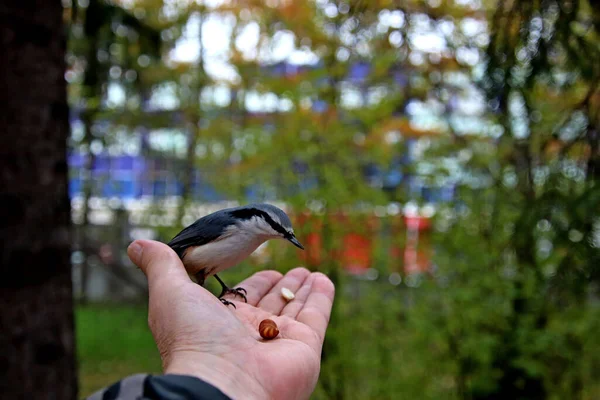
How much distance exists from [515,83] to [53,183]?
2.16m

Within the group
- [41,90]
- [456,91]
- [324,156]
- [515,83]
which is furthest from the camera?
[456,91]

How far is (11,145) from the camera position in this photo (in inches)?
101

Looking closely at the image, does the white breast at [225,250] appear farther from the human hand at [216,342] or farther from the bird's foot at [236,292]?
the bird's foot at [236,292]

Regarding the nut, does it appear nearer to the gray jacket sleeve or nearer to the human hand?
the human hand

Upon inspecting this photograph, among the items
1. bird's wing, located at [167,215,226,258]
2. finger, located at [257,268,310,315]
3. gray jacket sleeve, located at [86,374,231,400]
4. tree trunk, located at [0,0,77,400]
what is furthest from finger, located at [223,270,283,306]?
tree trunk, located at [0,0,77,400]

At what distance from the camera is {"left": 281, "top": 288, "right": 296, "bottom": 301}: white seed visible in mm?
2070

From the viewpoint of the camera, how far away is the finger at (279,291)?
204cm

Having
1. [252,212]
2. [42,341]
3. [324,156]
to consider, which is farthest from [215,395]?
[324,156]

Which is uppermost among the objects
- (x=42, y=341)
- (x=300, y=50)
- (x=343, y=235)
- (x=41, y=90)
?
(x=300, y=50)

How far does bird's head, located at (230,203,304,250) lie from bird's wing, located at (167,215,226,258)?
0.06 m

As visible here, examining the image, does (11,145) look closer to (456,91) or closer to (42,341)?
(42,341)

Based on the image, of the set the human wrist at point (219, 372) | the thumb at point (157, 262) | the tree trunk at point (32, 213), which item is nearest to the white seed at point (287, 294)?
the thumb at point (157, 262)

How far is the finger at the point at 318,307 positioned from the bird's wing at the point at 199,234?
478 millimetres

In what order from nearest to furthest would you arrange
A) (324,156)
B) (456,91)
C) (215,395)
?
(215,395) → (324,156) → (456,91)
